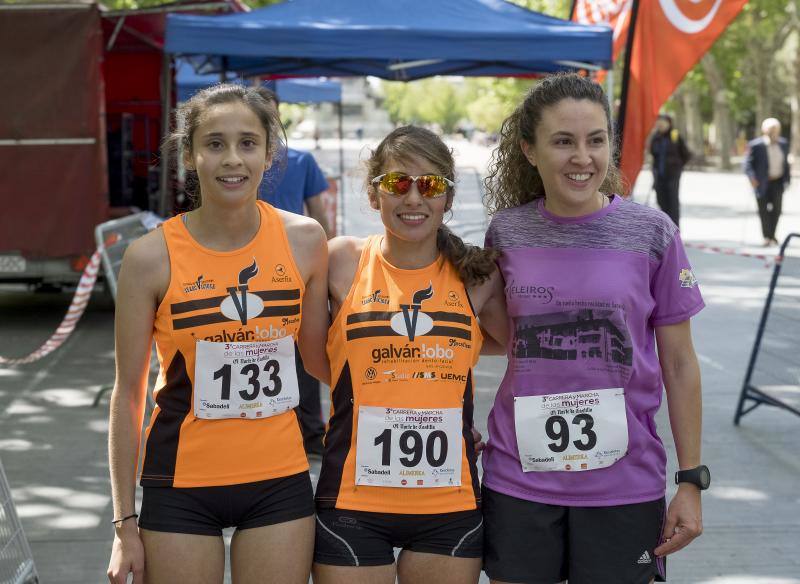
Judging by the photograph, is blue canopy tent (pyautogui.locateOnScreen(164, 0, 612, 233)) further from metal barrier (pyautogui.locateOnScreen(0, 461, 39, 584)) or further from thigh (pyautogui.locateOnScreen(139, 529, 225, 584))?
thigh (pyautogui.locateOnScreen(139, 529, 225, 584))

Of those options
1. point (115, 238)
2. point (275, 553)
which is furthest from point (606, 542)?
point (115, 238)

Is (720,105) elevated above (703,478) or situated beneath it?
elevated above

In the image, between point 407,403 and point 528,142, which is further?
point 528,142

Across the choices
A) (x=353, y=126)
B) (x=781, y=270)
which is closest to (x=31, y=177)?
(x=781, y=270)

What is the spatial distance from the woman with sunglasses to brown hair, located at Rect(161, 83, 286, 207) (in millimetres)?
322

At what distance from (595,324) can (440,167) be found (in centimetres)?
57

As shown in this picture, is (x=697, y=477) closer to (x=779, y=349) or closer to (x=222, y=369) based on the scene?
(x=222, y=369)

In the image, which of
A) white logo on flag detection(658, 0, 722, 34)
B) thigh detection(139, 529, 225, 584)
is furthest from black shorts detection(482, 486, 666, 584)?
white logo on flag detection(658, 0, 722, 34)

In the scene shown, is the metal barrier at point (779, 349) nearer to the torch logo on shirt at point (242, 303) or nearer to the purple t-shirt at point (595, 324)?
the purple t-shirt at point (595, 324)

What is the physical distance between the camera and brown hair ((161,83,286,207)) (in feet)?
9.61

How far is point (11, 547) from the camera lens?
3500mm

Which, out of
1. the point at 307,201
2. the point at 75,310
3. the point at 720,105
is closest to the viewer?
the point at 307,201

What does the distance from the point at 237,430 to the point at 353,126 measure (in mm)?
120527

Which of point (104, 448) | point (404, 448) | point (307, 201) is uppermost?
point (307, 201)
